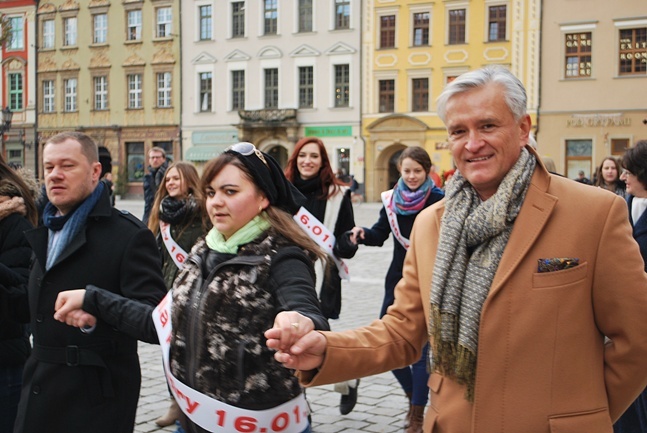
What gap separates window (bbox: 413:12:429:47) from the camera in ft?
126

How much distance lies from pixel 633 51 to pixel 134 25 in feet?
87.6

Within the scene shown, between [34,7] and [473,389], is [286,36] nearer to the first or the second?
[34,7]

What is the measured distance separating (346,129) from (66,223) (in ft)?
120

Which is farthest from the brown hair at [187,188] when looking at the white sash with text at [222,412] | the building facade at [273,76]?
the building facade at [273,76]

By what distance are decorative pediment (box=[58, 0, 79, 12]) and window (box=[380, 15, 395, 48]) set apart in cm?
1935

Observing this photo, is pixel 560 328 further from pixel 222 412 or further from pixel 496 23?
pixel 496 23

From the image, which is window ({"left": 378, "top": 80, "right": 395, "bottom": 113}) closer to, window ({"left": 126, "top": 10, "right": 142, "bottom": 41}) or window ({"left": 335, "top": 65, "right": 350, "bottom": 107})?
window ({"left": 335, "top": 65, "right": 350, "bottom": 107})

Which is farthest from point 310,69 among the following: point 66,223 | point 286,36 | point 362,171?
point 66,223

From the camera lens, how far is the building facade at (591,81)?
113 ft

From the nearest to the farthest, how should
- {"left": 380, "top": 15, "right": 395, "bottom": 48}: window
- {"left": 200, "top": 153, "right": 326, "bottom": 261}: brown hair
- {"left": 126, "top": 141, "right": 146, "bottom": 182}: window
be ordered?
{"left": 200, "top": 153, "right": 326, "bottom": 261}: brown hair → {"left": 380, "top": 15, "right": 395, "bottom": 48}: window → {"left": 126, "top": 141, "right": 146, "bottom": 182}: window

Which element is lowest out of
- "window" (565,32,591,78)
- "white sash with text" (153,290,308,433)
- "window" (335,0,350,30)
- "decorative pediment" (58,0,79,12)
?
"white sash with text" (153,290,308,433)

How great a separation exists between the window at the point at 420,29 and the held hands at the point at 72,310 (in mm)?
36640

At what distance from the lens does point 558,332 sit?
235 centimetres

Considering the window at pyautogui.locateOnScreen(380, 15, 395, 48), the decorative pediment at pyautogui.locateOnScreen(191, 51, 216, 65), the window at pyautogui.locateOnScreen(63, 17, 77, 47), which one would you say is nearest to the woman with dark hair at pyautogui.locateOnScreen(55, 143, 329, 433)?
the window at pyautogui.locateOnScreen(380, 15, 395, 48)
